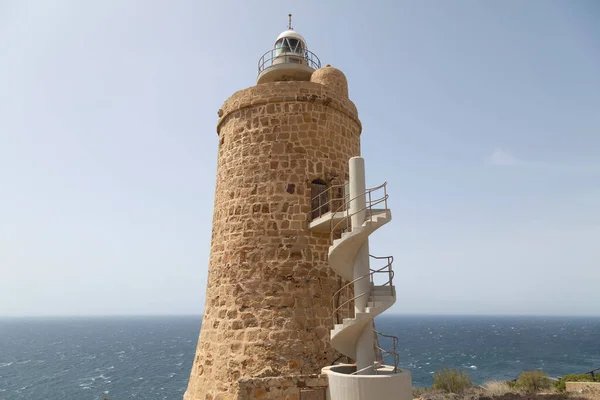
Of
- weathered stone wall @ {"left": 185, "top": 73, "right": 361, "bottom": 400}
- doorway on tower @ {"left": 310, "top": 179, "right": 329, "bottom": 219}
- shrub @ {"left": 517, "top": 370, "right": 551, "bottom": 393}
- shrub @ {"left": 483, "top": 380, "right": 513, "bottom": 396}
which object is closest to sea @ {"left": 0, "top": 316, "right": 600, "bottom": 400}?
shrub @ {"left": 517, "top": 370, "right": 551, "bottom": 393}

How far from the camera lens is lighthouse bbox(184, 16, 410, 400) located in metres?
8.62

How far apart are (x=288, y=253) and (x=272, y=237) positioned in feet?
1.90

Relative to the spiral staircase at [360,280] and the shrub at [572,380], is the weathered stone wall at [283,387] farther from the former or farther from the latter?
the shrub at [572,380]

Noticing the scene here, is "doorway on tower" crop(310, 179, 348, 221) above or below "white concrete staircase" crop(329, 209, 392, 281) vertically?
above

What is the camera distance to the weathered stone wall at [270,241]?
366 inches

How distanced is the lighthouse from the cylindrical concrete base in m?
0.12

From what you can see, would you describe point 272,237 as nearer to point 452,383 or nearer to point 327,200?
point 327,200

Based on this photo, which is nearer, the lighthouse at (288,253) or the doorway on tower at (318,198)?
the lighthouse at (288,253)

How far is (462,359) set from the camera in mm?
65312

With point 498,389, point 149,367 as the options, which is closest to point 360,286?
point 498,389

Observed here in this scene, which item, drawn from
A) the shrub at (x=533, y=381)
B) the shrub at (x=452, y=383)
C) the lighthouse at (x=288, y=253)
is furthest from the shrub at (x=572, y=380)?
the lighthouse at (x=288, y=253)

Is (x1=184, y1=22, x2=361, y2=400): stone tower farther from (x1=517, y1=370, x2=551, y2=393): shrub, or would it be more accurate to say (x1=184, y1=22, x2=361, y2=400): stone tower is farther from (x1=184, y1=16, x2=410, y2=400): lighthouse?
(x1=517, y1=370, x2=551, y2=393): shrub

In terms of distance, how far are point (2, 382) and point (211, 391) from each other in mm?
61098

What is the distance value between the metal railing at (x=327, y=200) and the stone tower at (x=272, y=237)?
4cm
